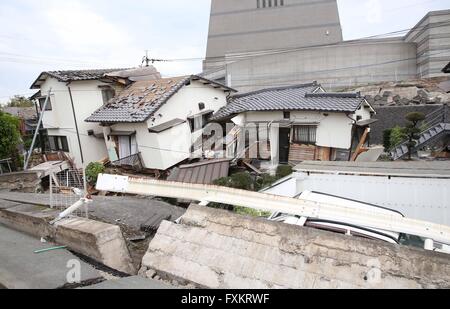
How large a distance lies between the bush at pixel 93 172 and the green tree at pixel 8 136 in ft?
12.5

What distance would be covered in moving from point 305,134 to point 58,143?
55.3 feet

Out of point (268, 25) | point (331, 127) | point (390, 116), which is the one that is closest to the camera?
point (331, 127)

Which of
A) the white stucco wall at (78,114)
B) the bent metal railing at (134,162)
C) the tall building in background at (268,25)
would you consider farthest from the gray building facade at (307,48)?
the bent metal railing at (134,162)

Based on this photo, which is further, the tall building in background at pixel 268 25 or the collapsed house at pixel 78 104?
the tall building in background at pixel 268 25

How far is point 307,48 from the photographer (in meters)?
32.7

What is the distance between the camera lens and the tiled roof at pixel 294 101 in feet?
49.4

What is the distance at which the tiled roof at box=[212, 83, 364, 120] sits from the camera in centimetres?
1507

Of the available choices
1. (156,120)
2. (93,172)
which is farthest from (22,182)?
(156,120)

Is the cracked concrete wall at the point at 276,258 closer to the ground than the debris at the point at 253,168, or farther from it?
farther from it

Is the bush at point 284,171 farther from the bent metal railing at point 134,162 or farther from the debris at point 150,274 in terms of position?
the debris at point 150,274

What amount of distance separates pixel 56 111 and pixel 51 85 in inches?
68.3

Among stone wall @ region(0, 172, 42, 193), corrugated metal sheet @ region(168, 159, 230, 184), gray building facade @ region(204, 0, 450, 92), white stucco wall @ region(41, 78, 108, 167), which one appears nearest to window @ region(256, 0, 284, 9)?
gray building facade @ region(204, 0, 450, 92)

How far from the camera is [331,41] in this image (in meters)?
41.6

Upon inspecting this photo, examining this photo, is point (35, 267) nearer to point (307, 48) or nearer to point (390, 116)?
point (390, 116)
